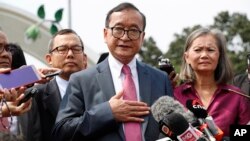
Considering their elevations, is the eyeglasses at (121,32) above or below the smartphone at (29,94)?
above

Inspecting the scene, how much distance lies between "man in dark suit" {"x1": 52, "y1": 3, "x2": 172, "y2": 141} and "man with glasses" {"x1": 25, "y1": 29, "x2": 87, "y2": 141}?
2.19 feet

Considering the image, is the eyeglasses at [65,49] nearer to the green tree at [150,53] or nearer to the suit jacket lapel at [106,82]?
the suit jacket lapel at [106,82]

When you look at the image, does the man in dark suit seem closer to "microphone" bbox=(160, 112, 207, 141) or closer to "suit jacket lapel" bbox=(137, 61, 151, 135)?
"suit jacket lapel" bbox=(137, 61, 151, 135)

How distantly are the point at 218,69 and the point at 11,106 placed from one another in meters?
1.57

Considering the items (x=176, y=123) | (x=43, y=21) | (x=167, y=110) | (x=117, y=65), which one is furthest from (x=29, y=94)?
(x=43, y=21)

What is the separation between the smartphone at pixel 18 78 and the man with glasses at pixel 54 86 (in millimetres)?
801

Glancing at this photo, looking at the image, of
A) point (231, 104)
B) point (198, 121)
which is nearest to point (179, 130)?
point (198, 121)

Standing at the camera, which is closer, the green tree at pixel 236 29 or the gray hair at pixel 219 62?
the gray hair at pixel 219 62

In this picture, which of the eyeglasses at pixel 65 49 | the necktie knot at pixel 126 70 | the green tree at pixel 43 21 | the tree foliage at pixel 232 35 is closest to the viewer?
the necktie knot at pixel 126 70

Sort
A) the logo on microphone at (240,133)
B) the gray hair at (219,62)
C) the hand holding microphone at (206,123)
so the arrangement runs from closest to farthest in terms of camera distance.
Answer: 1. the hand holding microphone at (206,123)
2. the logo on microphone at (240,133)
3. the gray hair at (219,62)

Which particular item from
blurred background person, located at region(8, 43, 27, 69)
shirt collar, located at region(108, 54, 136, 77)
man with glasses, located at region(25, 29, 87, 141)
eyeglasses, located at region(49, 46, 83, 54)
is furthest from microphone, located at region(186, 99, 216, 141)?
blurred background person, located at region(8, 43, 27, 69)

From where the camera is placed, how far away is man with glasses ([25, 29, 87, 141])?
401cm

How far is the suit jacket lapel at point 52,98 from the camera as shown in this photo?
13.5 feet

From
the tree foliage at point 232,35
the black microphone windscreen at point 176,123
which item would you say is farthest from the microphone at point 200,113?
the tree foliage at point 232,35
